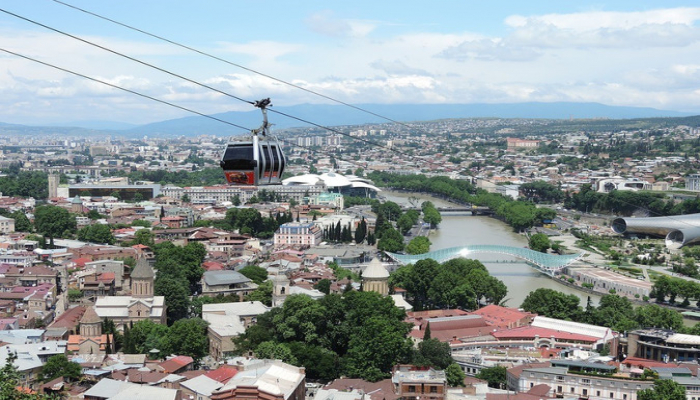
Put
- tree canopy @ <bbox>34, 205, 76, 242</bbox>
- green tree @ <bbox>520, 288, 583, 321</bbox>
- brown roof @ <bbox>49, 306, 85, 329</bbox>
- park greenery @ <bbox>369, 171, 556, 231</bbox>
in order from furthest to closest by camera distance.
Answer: park greenery @ <bbox>369, 171, 556, 231</bbox> < tree canopy @ <bbox>34, 205, 76, 242</bbox> < green tree @ <bbox>520, 288, 583, 321</bbox> < brown roof @ <bbox>49, 306, 85, 329</bbox>

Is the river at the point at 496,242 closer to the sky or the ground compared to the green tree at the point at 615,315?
closer to the ground

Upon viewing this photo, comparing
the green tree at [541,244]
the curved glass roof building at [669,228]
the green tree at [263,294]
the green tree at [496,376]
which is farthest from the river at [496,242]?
the green tree at [496,376]

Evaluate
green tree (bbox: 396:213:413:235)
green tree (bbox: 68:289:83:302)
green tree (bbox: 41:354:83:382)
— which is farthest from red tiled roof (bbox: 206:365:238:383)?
green tree (bbox: 396:213:413:235)

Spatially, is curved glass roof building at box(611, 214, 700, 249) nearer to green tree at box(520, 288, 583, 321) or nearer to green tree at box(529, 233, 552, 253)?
green tree at box(529, 233, 552, 253)

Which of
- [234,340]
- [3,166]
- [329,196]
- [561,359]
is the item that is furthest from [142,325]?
[3,166]

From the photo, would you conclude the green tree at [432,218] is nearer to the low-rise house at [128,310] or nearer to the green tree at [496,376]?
the low-rise house at [128,310]
